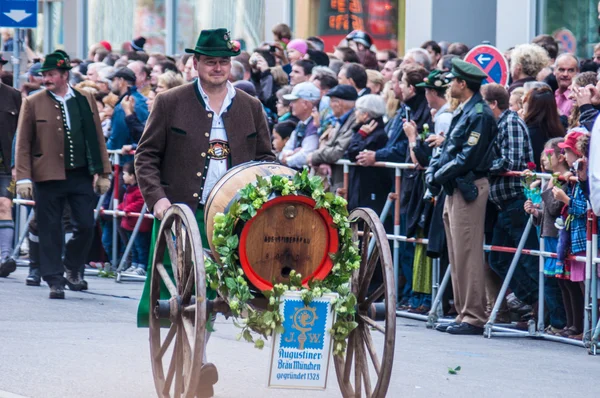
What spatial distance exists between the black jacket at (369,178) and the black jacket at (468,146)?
4.14 ft

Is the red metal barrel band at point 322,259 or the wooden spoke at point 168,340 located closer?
the red metal barrel band at point 322,259

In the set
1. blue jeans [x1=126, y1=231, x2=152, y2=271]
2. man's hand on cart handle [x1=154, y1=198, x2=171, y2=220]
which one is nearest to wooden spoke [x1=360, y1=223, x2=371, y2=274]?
man's hand on cart handle [x1=154, y1=198, x2=171, y2=220]

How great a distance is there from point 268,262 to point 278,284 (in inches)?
5.5

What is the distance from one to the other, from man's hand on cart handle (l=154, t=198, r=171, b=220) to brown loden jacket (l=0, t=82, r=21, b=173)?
6.98 meters

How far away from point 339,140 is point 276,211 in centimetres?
556

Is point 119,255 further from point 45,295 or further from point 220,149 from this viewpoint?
point 220,149

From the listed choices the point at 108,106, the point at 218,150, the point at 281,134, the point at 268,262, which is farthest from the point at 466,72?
the point at 108,106

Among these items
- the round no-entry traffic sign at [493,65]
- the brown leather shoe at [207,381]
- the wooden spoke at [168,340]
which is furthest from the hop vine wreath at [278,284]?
the round no-entry traffic sign at [493,65]

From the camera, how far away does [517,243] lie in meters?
10.9

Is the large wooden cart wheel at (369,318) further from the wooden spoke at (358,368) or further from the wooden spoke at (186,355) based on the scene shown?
the wooden spoke at (186,355)

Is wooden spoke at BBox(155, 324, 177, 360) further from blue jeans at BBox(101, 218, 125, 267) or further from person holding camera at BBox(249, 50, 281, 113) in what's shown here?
person holding camera at BBox(249, 50, 281, 113)

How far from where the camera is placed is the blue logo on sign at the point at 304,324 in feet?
22.4

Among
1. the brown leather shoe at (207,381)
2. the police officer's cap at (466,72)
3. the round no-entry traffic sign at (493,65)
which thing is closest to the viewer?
the brown leather shoe at (207,381)

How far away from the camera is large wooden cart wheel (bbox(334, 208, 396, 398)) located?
6715mm
